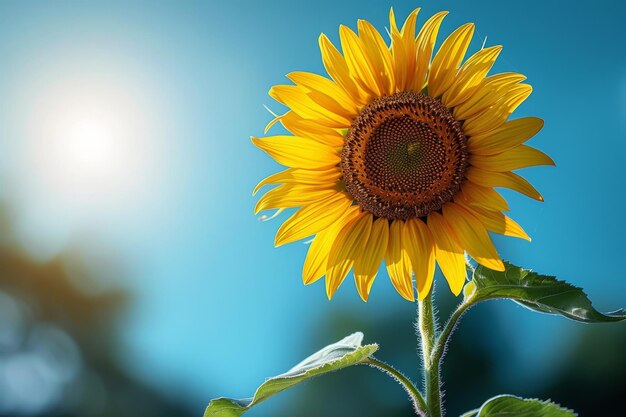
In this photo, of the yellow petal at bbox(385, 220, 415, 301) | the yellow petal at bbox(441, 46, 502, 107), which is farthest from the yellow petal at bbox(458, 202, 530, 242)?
the yellow petal at bbox(441, 46, 502, 107)

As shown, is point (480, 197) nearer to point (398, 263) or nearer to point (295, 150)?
point (398, 263)

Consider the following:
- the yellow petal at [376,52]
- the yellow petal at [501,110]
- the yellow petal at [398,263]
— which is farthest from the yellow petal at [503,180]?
the yellow petal at [376,52]

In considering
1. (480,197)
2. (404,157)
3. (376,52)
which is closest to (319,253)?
(404,157)

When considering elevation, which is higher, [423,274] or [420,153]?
[420,153]

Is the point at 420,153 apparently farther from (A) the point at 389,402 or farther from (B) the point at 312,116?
(A) the point at 389,402

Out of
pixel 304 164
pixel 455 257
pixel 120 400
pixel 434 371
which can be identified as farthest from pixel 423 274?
pixel 120 400

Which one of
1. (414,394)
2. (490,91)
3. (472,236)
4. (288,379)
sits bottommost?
(414,394)
